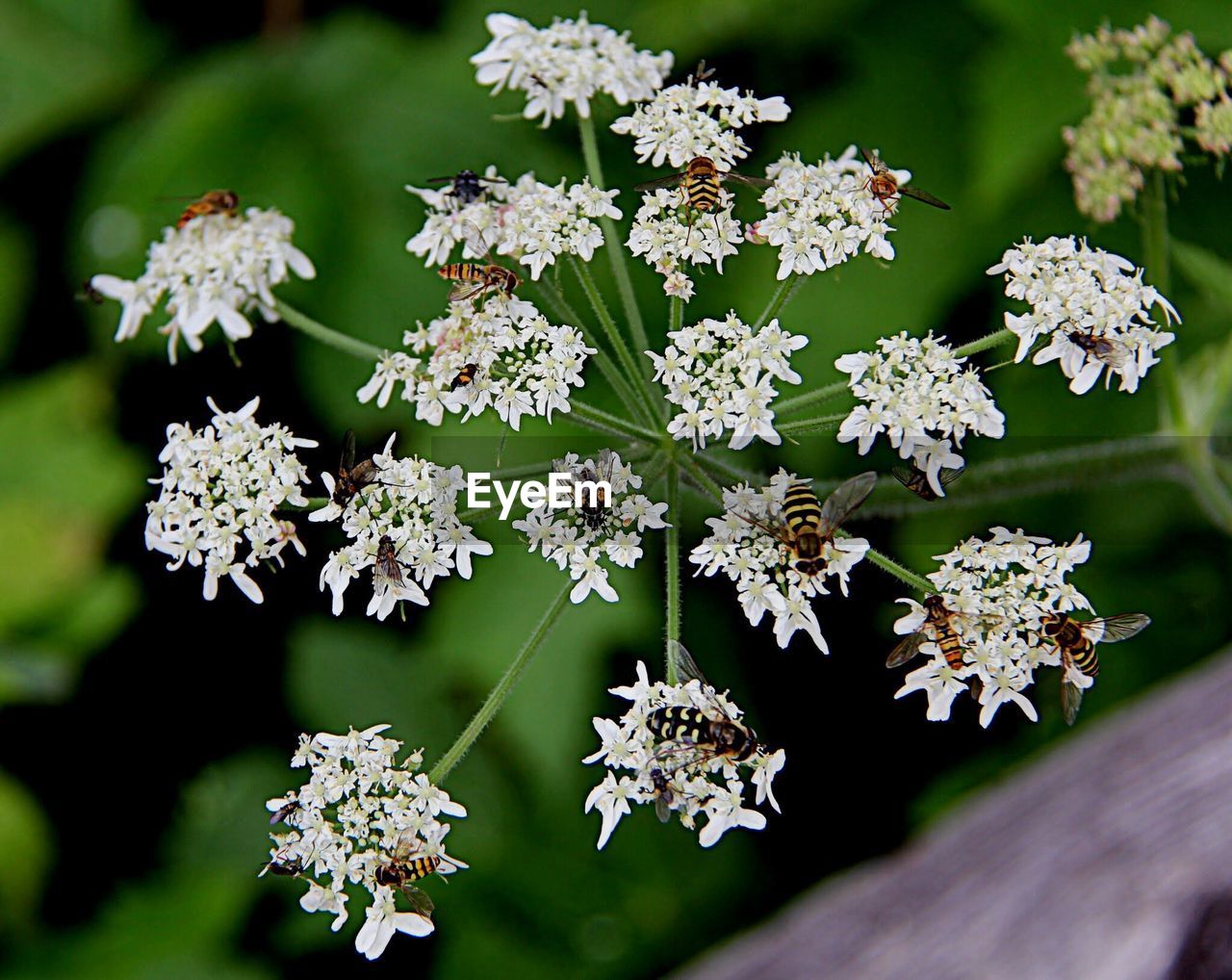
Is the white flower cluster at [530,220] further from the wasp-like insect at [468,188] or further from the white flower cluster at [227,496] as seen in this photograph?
the white flower cluster at [227,496]

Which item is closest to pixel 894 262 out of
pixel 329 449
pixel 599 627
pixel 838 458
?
pixel 838 458

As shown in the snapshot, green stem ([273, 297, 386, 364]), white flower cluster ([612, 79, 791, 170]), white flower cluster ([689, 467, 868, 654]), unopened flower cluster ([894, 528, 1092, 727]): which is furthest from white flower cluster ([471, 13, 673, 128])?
unopened flower cluster ([894, 528, 1092, 727])

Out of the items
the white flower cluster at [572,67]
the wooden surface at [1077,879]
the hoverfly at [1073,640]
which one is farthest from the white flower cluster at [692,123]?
the wooden surface at [1077,879]

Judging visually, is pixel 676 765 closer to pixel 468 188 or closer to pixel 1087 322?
pixel 1087 322

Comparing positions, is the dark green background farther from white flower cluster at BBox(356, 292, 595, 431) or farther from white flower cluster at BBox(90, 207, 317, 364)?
white flower cluster at BBox(356, 292, 595, 431)

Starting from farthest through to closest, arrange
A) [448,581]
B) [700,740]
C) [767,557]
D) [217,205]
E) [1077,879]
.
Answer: [448,581] → [217,205] → [1077,879] → [767,557] → [700,740]

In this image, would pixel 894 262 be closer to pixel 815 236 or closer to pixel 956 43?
pixel 956 43

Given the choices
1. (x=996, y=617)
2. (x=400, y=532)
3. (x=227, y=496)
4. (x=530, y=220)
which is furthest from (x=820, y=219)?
(x=227, y=496)
